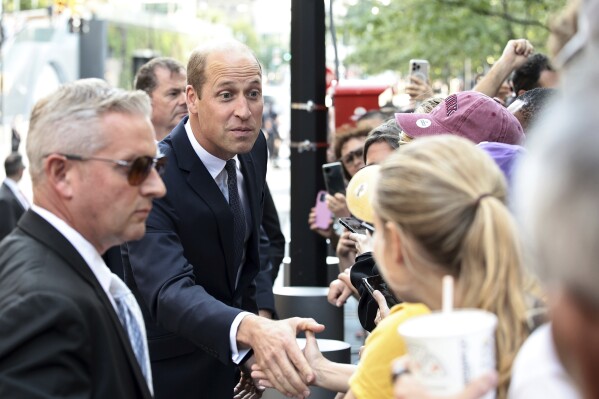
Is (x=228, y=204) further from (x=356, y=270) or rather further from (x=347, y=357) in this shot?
(x=347, y=357)

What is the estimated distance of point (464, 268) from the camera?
2338 mm

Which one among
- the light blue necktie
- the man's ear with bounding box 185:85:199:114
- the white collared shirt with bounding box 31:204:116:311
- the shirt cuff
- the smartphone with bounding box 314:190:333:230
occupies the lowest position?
the smartphone with bounding box 314:190:333:230

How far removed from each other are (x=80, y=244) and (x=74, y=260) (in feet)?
0.31

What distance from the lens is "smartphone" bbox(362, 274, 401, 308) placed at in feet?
13.0

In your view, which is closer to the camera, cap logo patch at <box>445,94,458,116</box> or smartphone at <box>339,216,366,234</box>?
cap logo patch at <box>445,94,458,116</box>

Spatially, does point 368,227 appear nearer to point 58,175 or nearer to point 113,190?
point 113,190

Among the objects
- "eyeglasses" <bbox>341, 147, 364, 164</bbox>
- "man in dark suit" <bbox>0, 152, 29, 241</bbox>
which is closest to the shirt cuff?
"eyeglasses" <bbox>341, 147, 364, 164</bbox>

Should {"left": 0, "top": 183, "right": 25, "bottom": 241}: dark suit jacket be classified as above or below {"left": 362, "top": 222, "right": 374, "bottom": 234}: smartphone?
below

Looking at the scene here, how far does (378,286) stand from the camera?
4000mm

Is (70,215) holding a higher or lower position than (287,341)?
higher

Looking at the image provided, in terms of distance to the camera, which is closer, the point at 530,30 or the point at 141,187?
the point at 141,187

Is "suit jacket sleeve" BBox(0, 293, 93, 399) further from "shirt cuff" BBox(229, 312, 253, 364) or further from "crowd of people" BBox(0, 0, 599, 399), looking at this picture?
"shirt cuff" BBox(229, 312, 253, 364)

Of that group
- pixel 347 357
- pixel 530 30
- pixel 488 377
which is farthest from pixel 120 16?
pixel 488 377

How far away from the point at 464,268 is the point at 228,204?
99.1 inches
